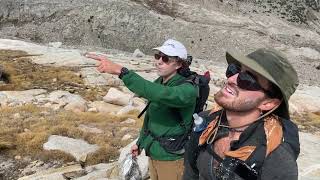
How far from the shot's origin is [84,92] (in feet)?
76.5

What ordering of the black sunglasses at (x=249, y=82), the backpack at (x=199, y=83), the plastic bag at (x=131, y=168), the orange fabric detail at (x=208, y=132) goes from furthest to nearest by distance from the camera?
1. the plastic bag at (x=131, y=168)
2. the backpack at (x=199, y=83)
3. the orange fabric detail at (x=208, y=132)
4. the black sunglasses at (x=249, y=82)

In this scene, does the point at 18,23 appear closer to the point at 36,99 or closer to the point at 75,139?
the point at 36,99

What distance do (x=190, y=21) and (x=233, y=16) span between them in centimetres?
646

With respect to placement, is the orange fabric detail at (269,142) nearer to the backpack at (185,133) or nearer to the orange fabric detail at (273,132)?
the orange fabric detail at (273,132)

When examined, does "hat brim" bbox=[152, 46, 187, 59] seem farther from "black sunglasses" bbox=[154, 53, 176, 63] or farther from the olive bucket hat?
the olive bucket hat

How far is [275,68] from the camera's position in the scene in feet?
10.6

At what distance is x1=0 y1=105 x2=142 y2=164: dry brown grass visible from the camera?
11984mm

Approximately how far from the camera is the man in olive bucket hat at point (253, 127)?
10.2 feet

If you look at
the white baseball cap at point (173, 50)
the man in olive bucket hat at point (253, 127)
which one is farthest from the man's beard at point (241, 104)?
the white baseball cap at point (173, 50)

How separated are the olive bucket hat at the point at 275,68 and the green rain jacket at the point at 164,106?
156 cm

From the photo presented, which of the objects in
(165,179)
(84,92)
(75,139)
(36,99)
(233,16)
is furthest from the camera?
(233,16)

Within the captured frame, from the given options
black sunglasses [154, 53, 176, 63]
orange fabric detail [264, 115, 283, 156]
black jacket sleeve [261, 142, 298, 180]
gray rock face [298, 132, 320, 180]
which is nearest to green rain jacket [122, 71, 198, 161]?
black sunglasses [154, 53, 176, 63]

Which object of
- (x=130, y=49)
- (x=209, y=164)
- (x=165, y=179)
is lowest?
(x=130, y=49)

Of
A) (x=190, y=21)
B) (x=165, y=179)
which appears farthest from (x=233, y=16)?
(x=165, y=179)
